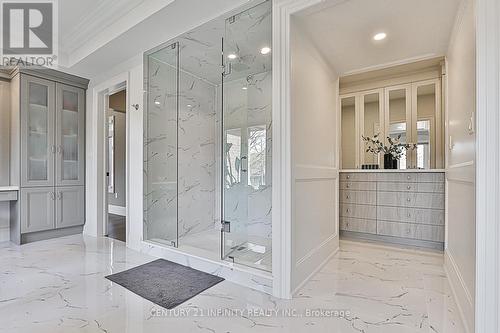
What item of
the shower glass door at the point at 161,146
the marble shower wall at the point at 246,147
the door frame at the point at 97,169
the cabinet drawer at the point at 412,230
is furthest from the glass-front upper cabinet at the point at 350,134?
the door frame at the point at 97,169

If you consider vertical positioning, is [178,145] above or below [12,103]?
below

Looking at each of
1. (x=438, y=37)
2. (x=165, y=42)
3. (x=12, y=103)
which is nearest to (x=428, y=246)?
(x=438, y=37)

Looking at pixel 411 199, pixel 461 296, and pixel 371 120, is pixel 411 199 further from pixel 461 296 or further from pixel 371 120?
pixel 461 296

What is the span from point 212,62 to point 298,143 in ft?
6.35

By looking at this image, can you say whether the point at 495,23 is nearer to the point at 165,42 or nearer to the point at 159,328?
the point at 159,328

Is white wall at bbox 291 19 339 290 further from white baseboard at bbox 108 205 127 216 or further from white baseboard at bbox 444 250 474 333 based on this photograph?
white baseboard at bbox 108 205 127 216

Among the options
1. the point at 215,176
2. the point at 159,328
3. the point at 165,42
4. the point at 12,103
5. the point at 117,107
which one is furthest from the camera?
the point at 117,107

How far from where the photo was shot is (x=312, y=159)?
2.50m

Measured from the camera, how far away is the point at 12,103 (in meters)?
3.57

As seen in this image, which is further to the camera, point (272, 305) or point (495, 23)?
point (272, 305)

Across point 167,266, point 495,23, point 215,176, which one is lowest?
point 167,266

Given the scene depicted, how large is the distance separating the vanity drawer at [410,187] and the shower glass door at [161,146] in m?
2.87

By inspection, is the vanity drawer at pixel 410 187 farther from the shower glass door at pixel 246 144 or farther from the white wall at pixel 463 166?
the shower glass door at pixel 246 144

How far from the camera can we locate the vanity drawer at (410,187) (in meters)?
3.18
